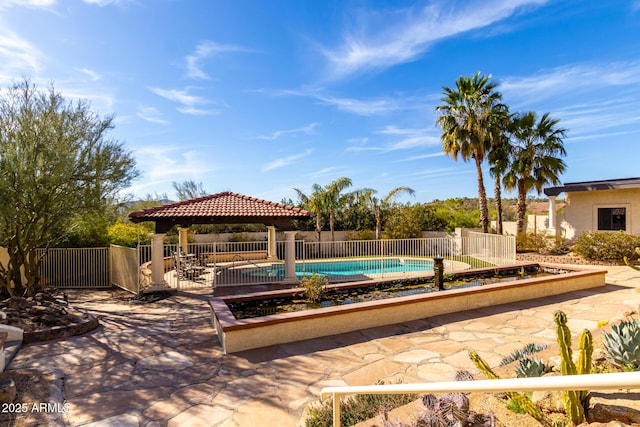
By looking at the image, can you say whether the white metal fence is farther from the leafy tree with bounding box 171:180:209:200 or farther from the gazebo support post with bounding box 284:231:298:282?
the leafy tree with bounding box 171:180:209:200

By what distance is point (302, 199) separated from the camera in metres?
24.4

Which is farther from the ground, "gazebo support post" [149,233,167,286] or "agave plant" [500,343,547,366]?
"gazebo support post" [149,233,167,286]

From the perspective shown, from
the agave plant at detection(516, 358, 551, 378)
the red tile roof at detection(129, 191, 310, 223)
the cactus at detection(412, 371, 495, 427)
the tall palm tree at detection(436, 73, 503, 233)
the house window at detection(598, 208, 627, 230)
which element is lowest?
the cactus at detection(412, 371, 495, 427)

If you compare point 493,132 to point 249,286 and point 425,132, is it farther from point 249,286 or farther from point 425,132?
point 249,286

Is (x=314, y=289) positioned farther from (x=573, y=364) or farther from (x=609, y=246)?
(x=609, y=246)

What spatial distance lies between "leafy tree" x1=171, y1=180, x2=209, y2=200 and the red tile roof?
65.9ft

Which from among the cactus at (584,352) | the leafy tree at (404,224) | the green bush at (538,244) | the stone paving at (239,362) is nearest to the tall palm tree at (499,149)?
the green bush at (538,244)

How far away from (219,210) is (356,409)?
379 inches

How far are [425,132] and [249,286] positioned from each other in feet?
54.1

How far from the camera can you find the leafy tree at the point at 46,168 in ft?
23.3

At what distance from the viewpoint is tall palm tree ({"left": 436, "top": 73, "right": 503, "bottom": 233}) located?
18436 millimetres

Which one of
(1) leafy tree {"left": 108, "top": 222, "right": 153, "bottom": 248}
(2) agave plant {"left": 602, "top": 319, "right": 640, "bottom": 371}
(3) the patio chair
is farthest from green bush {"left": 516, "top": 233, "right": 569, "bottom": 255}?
(1) leafy tree {"left": 108, "top": 222, "right": 153, "bottom": 248}

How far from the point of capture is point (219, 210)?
39.0 feet

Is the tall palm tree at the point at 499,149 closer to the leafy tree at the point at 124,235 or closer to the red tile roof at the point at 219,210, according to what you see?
the red tile roof at the point at 219,210
